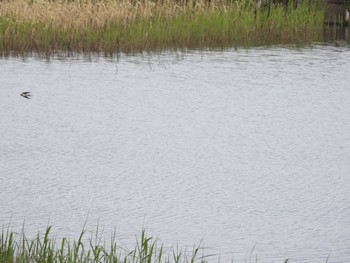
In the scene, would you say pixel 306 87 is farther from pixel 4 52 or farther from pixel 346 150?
pixel 4 52

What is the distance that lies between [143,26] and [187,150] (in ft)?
31.6

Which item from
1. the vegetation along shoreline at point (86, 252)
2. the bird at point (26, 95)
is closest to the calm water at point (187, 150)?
the bird at point (26, 95)

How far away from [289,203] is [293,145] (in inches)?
132

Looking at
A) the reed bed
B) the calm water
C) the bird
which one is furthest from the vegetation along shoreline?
the reed bed

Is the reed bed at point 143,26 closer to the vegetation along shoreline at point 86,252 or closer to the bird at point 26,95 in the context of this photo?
the bird at point 26,95

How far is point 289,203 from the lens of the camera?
10.5 metres

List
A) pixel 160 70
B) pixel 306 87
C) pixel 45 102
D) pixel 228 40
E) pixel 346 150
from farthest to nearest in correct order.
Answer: pixel 228 40 → pixel 160 70 → pixel 306 87 → pixel 45 102 → pixel 346 150

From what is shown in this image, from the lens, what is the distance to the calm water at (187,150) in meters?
9.52

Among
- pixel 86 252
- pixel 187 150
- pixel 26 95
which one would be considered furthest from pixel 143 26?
pixel 86 252

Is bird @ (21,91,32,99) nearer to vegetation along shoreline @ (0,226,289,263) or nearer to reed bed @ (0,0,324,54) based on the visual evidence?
reed bed @ (0,0,324,54)

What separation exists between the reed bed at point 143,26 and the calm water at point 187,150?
85 cm

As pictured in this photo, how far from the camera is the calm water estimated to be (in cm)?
952

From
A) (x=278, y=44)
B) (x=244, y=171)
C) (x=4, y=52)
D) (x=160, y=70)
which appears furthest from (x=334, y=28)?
(x=244, y=171)

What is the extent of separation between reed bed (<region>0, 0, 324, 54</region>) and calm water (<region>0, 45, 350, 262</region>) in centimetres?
85
